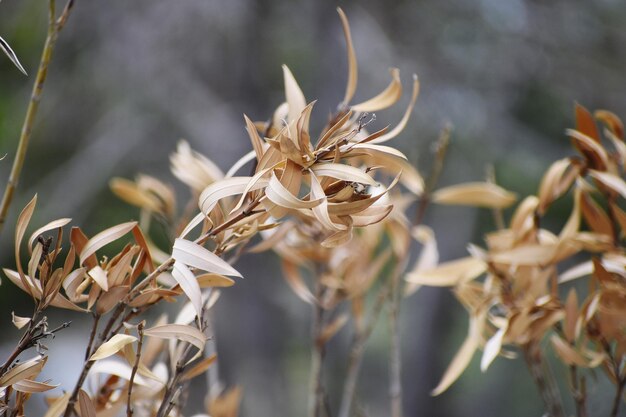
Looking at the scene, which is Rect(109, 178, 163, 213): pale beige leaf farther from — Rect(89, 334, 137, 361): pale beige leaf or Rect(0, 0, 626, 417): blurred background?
Rect(0, 0, 626, 417): blurred background

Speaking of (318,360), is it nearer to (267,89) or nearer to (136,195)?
(136,195)

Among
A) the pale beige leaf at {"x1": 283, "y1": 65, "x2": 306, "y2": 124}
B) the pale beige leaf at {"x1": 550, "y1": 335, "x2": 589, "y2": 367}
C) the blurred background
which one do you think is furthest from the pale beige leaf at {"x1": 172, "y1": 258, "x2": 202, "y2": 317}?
the blurred background

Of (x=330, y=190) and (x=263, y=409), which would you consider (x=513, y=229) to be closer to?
(x=330, y=190)

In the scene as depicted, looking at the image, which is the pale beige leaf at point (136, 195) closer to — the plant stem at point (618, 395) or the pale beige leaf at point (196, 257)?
the pale beige leaf at point (196, 257)

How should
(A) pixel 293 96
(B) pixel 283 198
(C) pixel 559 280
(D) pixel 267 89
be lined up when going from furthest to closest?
1. (D) pixel 267 89
2. (C) pixel 559 280
3. (A) pixel 293 96
4. (B) pixel 283 198

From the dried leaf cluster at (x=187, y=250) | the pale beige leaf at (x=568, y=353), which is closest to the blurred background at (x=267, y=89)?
the pale beige leaf at (x=568, y=353)

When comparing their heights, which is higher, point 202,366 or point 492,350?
point 202,366

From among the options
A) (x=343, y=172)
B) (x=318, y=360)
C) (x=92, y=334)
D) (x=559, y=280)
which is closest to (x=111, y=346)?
(x=92, y=334)

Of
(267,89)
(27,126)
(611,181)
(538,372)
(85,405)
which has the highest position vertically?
(27,126)
